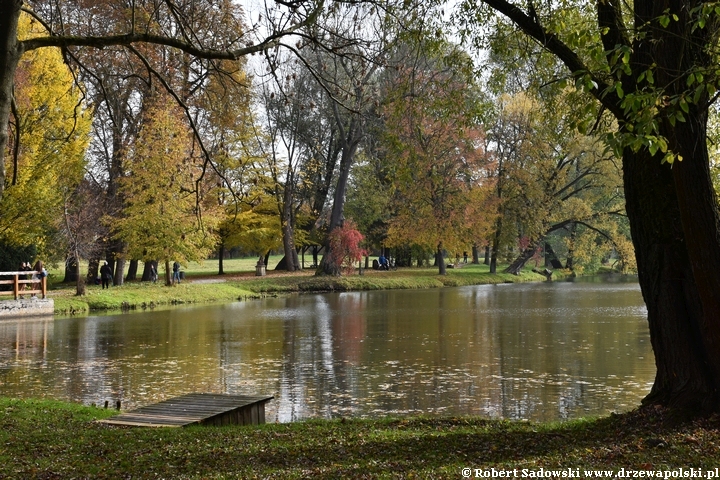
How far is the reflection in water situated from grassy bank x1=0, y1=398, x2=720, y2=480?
122 inches

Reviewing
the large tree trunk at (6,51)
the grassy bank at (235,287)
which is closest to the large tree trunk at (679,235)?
the large tree trunk at (6,51)

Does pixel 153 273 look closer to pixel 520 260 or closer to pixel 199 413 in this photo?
pixel 520 260

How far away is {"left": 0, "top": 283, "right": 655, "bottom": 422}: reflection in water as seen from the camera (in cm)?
1245

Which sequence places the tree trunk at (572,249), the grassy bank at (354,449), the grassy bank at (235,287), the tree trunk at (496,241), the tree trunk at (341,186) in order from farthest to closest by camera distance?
the tree trunk at (572,249) → the tree trunk at (496,241) → the tree trunk at (341,186) → the grassy bank at (235,287) → the grassy bank at (354,449)

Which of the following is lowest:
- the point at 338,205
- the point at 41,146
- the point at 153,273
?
the point at 153,273

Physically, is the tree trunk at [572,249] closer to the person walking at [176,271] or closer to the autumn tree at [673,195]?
the person walking at [176,271]

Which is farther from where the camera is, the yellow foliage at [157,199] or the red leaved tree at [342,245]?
the red leaved tree at [342,245]

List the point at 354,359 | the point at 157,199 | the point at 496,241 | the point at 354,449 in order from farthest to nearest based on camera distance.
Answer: the point at 496,241 < the point at 157,199 < the point at 354,359 < the point at 354,449

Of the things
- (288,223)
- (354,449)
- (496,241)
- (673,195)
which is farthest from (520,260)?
(354,449)

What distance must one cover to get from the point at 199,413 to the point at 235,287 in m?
30.5

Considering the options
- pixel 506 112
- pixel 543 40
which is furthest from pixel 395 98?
pixel 506 112

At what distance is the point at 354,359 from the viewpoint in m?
17.2

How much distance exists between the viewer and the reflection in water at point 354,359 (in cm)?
1245

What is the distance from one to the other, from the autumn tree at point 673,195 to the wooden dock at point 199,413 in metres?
4.78
